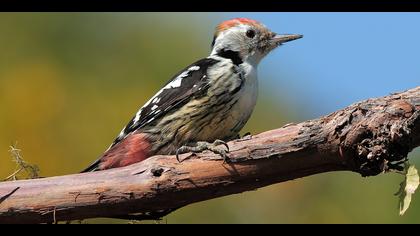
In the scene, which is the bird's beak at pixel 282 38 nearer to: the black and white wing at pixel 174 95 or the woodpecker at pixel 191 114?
the woodpecker at pixel 191 114

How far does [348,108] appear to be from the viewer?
3316mm

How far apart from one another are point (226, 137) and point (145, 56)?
448 cm

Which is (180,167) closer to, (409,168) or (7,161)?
(409,168)

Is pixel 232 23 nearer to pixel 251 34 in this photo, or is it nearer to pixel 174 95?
pixel 251 34

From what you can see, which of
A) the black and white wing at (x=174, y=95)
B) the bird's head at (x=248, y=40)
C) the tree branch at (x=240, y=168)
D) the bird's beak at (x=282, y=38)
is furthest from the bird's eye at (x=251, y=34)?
the tree branch at (x=240, y=168)

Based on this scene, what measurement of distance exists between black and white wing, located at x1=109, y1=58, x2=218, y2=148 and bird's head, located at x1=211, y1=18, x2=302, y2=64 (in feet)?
1.29

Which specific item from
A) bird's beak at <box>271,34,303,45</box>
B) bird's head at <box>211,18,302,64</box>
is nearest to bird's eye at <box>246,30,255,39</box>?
bird's head at <box>211,18,302,64</box>

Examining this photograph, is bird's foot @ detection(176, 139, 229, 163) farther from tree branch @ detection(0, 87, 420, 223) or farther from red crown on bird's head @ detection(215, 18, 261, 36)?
red crown on bird's head @ detection(215, 18, 261, 36)

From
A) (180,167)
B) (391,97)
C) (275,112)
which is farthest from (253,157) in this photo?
(275,112)

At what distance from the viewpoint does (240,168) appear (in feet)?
11.2

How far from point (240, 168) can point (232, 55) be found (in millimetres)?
1617

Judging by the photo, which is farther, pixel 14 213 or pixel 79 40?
pixel 79 40

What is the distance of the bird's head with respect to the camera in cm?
497
